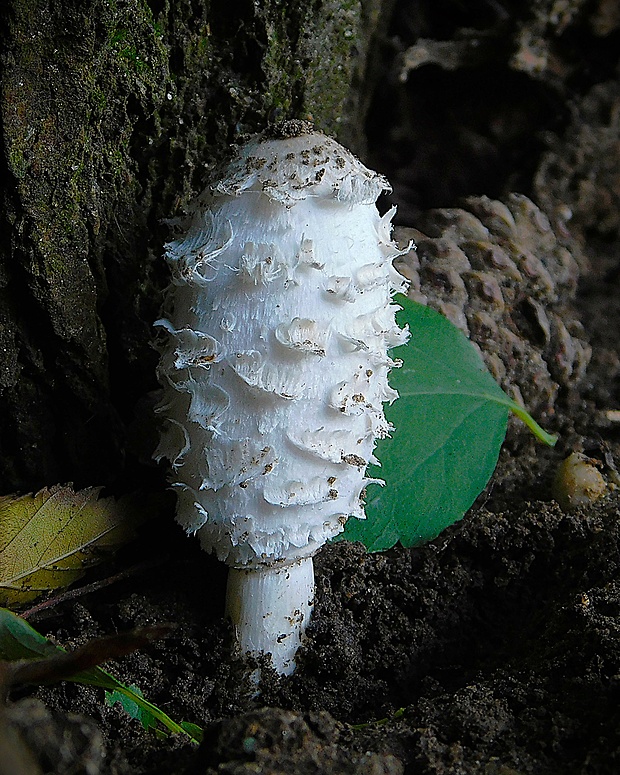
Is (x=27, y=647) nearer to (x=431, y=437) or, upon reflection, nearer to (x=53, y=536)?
(x=53, y=536)

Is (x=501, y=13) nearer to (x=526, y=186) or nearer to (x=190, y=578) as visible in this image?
(x=526, y=186)

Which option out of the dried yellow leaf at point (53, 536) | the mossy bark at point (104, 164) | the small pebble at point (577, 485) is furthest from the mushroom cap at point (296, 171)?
the small pebble at point (577, 485)

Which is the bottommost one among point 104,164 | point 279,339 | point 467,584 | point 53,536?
point 467,584

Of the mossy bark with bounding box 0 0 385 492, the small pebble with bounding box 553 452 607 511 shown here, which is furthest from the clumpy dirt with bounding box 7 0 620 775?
the mossy bark with bounding box 0 0 385 492

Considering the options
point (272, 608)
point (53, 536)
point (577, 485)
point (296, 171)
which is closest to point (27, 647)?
point (53, 536)

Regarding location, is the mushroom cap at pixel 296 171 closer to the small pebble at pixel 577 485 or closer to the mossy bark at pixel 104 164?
the mossy bark at pixel 104 164

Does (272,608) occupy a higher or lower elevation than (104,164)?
lower

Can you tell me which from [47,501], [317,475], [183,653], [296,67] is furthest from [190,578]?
[296,67]
